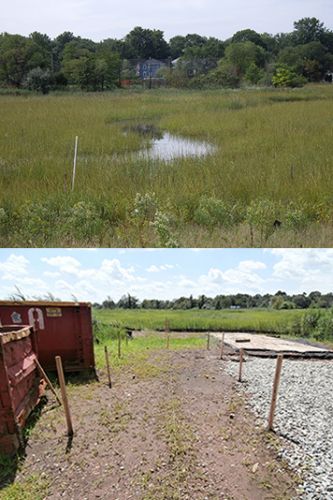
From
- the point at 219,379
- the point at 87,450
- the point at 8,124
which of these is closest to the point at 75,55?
the point at 8,124

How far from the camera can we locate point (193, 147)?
48.5 feet

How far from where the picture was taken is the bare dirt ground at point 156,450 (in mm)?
3951

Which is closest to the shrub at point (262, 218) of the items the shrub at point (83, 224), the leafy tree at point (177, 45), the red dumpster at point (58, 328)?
the shrub at point (83, 224)

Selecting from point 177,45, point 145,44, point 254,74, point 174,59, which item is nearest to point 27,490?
point 145,44

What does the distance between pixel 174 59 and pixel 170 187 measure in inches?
1089

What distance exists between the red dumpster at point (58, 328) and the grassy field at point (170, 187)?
4.11 feet

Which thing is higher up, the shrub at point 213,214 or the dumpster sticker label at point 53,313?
the shrub at point 213,214

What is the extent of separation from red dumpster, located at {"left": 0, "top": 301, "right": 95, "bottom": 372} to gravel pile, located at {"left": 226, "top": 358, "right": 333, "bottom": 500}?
268 cm

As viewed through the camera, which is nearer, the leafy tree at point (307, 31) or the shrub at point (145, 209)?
the shrub at point (145, 209)

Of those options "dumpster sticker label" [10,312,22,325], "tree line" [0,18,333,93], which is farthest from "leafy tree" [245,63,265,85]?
"dumpster sticker label" [10,312,22,325]

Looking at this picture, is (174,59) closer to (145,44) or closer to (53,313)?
(145,44)

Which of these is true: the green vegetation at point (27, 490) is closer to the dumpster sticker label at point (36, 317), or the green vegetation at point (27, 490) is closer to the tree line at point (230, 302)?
the dumpster sticker label at point (36, 317)

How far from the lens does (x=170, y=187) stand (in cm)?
913

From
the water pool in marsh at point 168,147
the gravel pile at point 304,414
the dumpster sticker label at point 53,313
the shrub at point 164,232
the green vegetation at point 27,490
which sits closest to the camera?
the green vegetation at point 27,490
